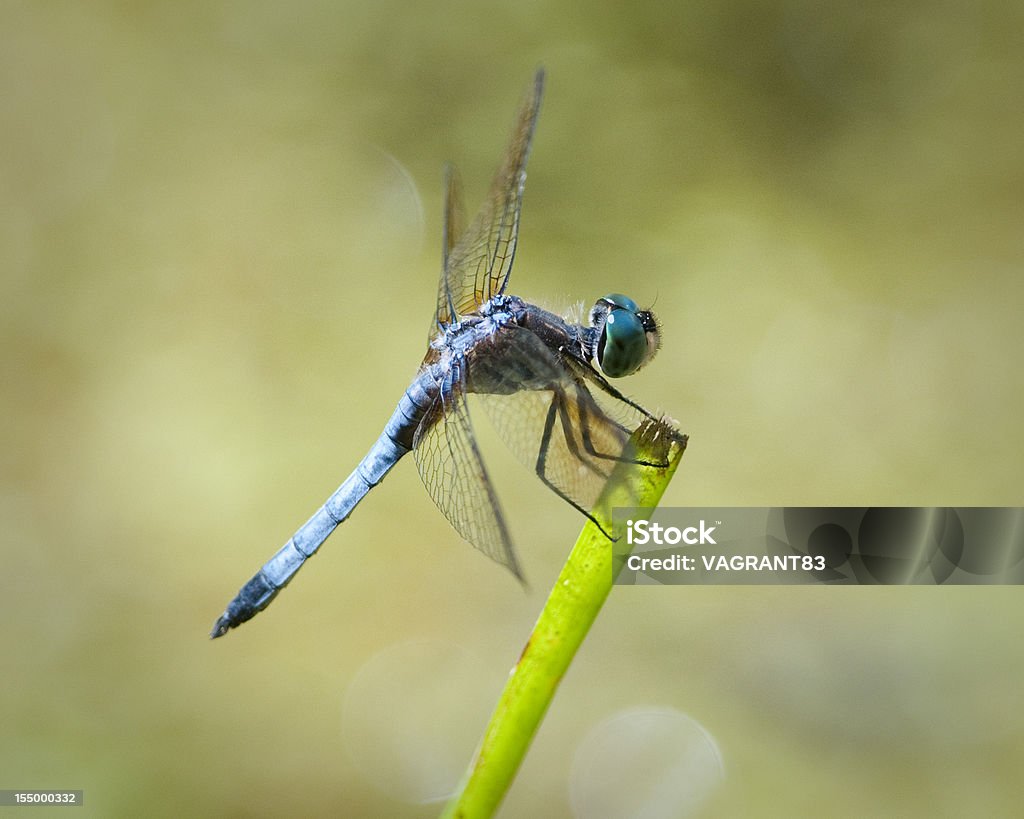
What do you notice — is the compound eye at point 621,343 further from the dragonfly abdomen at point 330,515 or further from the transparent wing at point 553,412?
the dragonfly abdomen at point 330,515

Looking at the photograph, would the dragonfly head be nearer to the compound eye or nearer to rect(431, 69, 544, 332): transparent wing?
the compound eye

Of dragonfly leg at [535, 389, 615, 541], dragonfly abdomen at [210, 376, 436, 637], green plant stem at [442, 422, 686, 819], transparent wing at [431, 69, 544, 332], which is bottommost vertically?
green plant stem at [442, 422, 686, 819]

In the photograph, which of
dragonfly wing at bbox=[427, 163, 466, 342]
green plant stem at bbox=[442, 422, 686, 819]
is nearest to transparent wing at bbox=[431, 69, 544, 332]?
dragonfly wing at bbox=[427, 163, 466, 342]

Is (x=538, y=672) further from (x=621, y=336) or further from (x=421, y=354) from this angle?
(x=421, y=354)

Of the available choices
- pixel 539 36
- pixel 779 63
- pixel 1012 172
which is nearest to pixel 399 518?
pixel 539 36

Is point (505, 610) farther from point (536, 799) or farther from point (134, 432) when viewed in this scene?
point (134, 432)

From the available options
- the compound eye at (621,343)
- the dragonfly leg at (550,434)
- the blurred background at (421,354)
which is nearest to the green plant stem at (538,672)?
the dragonfly leg at (550,434)

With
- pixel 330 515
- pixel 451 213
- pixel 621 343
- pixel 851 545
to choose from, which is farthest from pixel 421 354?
A: pixel 851 545
